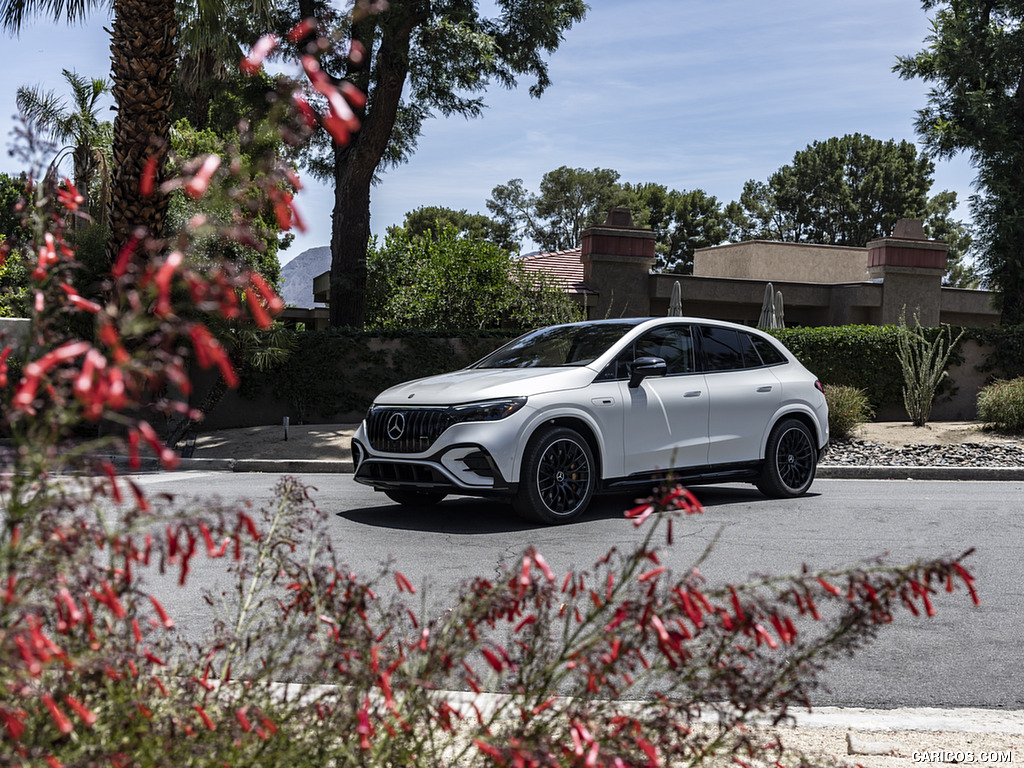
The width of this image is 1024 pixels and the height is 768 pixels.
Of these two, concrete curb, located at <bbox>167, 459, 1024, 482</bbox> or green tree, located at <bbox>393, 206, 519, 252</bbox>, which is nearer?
concrete curb, located at <bbox>167, 459, 1024, 482</bbox>

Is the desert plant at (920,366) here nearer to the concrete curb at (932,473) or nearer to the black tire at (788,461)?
the concrete curb at (932,473)

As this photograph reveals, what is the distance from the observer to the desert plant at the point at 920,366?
61.7 feet

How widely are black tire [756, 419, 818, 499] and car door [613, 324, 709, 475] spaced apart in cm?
98

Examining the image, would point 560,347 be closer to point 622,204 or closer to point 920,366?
point 920,366

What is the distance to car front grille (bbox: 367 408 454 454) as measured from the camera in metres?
7.97

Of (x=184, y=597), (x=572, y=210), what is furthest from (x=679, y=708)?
(x=572, y=210)

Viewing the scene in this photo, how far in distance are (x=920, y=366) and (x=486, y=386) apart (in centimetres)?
1365

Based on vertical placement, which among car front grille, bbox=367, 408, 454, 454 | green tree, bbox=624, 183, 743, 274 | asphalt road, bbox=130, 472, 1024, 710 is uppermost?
green tree, bbox=624, 183, 743, 274

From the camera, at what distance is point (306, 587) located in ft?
8.04


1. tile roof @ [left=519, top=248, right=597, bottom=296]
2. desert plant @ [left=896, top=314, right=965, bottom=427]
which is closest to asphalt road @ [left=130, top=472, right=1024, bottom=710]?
desert plant @ [left=896, top=314, right=965, bottom=427]

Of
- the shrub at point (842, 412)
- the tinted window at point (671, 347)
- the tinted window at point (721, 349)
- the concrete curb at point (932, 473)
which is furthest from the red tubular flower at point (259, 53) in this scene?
the shrub at point (842, 412)

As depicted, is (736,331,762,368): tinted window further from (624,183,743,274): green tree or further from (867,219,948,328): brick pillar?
(624,183,743,274): green tree

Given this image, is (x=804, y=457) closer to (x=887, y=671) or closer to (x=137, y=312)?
(x=887, y=671)

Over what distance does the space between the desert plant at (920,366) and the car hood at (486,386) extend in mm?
12431
